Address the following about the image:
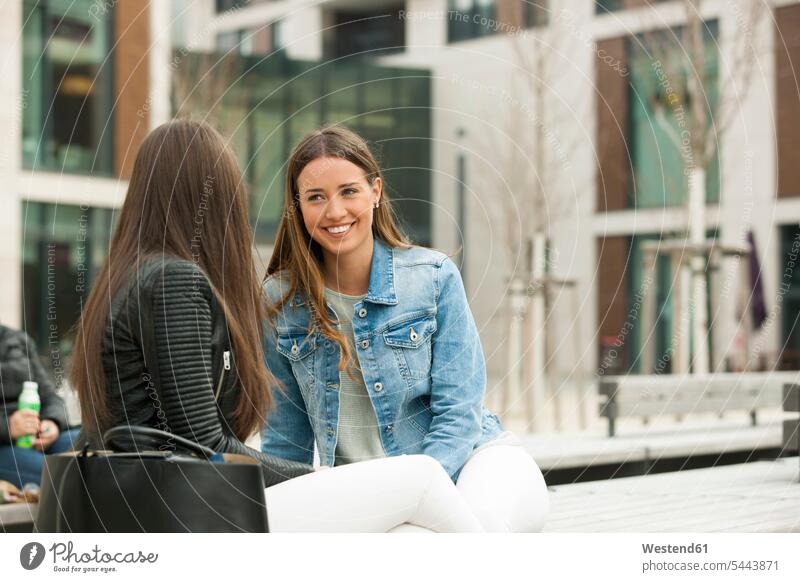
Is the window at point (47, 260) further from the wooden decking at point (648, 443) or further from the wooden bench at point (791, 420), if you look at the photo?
the wooden bench at point (791, 420)

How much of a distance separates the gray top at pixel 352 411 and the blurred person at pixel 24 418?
1.56 m

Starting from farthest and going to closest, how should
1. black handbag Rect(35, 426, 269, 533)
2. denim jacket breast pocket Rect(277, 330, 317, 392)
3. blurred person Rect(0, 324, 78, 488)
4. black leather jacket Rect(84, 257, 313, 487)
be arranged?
blurred person Rect(0, 324, 78, 488) → denim jacket breast pocket Rect(277, 330, 317, 392) → black leather jacket Rect(84, 257, 313, 487) → black handbag Rect(35, 426, 269, 533)

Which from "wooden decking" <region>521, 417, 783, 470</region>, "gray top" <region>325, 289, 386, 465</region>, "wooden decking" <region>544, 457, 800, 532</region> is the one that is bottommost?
"wooden decking" <region>521, 417, 783, 470</region>

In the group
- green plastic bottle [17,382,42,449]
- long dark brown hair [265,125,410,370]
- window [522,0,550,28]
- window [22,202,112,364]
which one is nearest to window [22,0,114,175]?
window [22,202,112,364]

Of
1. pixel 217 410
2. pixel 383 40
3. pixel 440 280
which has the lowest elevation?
pixel 217 410

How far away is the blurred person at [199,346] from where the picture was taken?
90.8 inches

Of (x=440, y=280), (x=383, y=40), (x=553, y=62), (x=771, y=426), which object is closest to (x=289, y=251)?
(x=440, y=280)

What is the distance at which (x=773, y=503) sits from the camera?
143 inches

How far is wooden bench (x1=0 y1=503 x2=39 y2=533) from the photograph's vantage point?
291 cm

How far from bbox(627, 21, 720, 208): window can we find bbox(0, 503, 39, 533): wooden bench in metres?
4.99

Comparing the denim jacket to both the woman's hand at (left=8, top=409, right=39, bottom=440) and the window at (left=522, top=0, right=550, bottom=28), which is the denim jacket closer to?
the woman's hand at (left=8, top=409, right=39, bottom=440)

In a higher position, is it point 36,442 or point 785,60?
point 785,60

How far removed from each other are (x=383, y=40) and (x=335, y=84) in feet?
5.70

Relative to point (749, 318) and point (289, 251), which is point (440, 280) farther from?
point (749, 318)
